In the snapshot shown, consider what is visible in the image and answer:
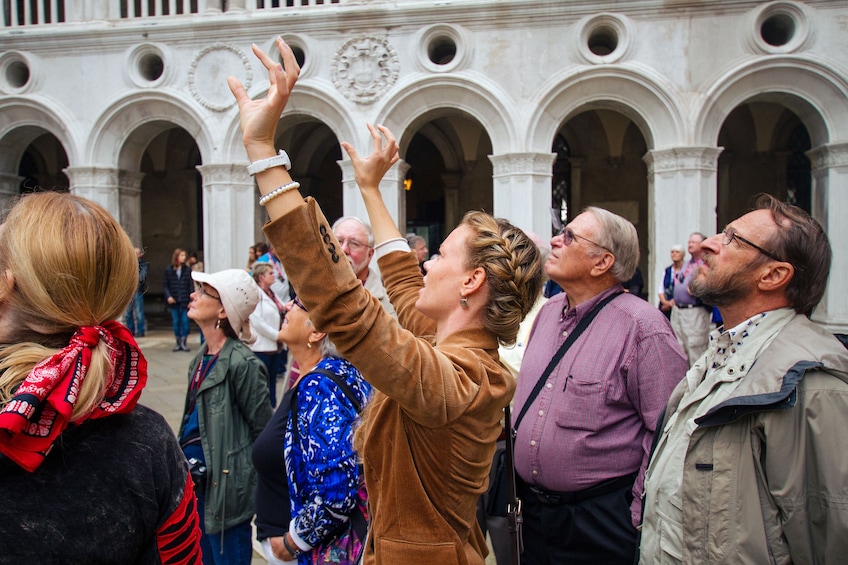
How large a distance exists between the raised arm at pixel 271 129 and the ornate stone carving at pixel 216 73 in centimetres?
1078

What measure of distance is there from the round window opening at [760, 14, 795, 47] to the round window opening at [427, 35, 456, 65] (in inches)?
200

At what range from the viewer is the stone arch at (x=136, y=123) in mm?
11609

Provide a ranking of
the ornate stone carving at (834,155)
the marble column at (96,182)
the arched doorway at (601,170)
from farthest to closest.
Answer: the arched doorway at (601,170)
the marble column at (96,182)
the ornate stone carving at (834,155)

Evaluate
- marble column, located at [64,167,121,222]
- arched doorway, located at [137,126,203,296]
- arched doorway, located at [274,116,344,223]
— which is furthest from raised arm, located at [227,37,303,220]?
arched doorway, located at [137,126,203,296]

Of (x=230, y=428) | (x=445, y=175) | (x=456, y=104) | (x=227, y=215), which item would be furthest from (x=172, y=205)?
(x=230, y=428)

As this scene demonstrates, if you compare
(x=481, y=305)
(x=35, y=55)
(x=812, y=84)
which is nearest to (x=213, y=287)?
(x=481, y=305)

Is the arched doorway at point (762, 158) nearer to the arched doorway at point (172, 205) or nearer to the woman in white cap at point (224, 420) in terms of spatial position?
the arched doorway at point (172, 205)

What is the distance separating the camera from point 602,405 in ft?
8.26

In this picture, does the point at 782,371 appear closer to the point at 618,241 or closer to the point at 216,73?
the point at 618,241

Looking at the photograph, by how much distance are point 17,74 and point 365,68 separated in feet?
22.2

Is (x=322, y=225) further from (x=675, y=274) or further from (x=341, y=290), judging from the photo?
(x=675, y=274)

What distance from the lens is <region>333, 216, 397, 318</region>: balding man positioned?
3.40 meters

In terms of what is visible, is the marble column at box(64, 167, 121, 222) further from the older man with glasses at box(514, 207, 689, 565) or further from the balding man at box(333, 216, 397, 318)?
the older man with glasses at box(514, 207, 689, 565)

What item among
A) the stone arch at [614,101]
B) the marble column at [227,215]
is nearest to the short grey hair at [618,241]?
the stone arch at [614,101]
